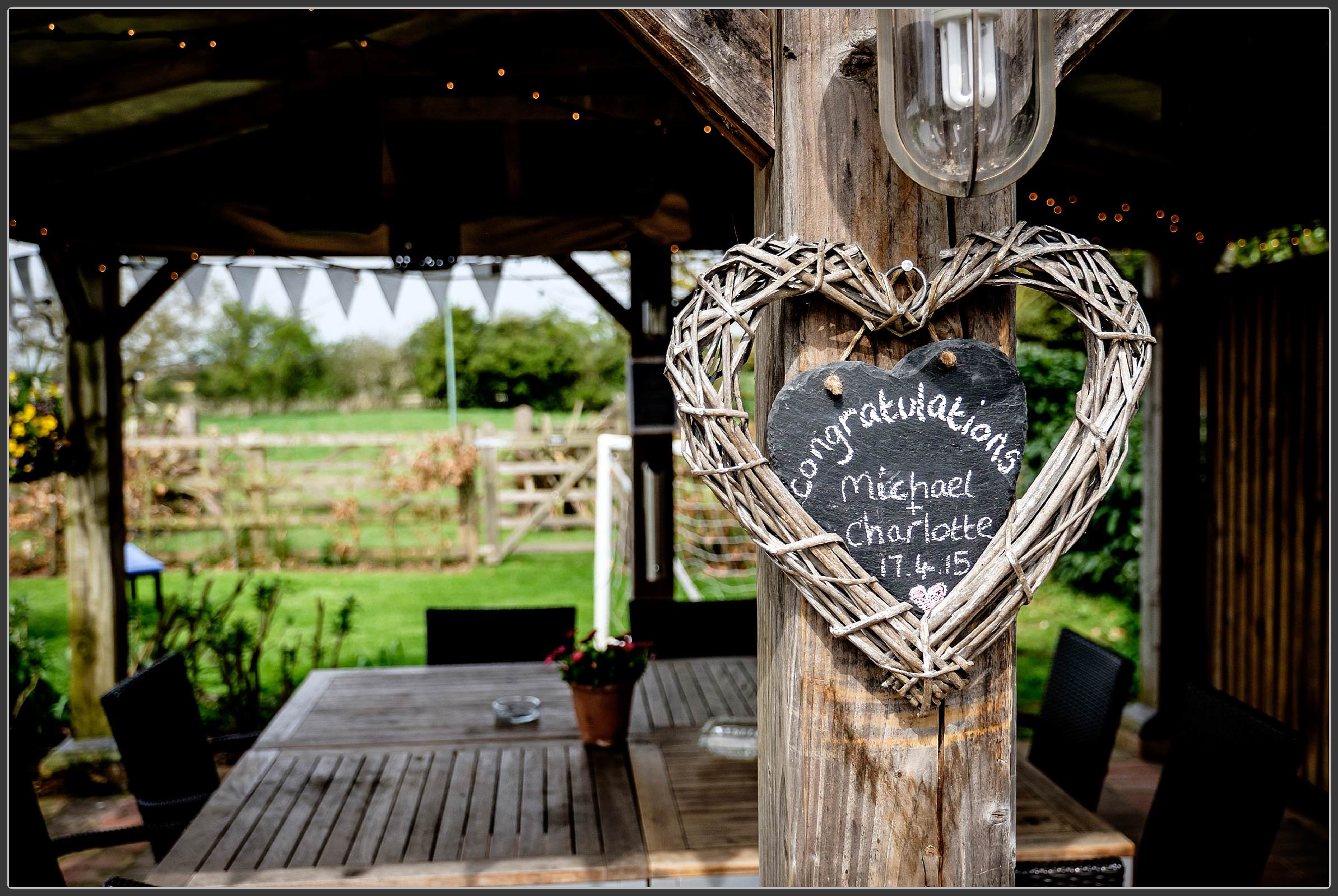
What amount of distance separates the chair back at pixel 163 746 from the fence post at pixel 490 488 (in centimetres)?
493

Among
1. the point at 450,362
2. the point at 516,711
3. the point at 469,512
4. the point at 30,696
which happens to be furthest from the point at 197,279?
the point at 450,362

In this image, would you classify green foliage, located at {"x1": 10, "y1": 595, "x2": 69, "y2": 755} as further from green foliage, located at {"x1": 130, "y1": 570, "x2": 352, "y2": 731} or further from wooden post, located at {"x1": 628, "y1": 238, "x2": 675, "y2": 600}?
wooden post, located at {"x1": 628, "y1": 238, "x2": 675, "y2": 600}

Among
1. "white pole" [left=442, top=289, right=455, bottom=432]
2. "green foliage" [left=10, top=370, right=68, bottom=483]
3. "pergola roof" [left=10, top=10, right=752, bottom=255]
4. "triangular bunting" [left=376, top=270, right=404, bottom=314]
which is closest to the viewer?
"pergola roof" [left=10, top=10, right=752, bottom=255]

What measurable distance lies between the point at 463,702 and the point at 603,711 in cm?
61

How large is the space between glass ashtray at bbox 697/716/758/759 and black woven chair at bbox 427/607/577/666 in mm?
1027

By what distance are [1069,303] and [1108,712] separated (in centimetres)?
164

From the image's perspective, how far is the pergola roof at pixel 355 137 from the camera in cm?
270

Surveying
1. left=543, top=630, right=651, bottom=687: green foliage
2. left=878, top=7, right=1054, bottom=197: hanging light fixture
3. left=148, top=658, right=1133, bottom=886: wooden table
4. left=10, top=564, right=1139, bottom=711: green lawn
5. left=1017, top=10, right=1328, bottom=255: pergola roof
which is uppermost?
left=1017, top=10, right=1328, bottom=255: pergola roof

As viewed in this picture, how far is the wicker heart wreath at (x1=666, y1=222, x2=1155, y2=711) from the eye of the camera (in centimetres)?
106

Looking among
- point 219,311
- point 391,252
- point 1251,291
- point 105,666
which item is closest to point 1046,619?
point 1251,291

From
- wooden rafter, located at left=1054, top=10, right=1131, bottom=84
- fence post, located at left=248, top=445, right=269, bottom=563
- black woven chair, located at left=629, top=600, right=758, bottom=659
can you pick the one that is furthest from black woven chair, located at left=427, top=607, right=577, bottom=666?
fence post, located at left=248, top=445, right=269, bottom=563

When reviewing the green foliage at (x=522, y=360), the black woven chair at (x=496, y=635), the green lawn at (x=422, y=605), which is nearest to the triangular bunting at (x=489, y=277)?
the green lawn at (x=422, y=605)

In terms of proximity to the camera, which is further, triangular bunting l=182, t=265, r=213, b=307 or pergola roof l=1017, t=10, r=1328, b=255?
triangular bunting l=182, t=265, r=213, b=307

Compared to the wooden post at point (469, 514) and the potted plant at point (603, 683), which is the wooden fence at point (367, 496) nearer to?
the wooden post at point (469, 514)
